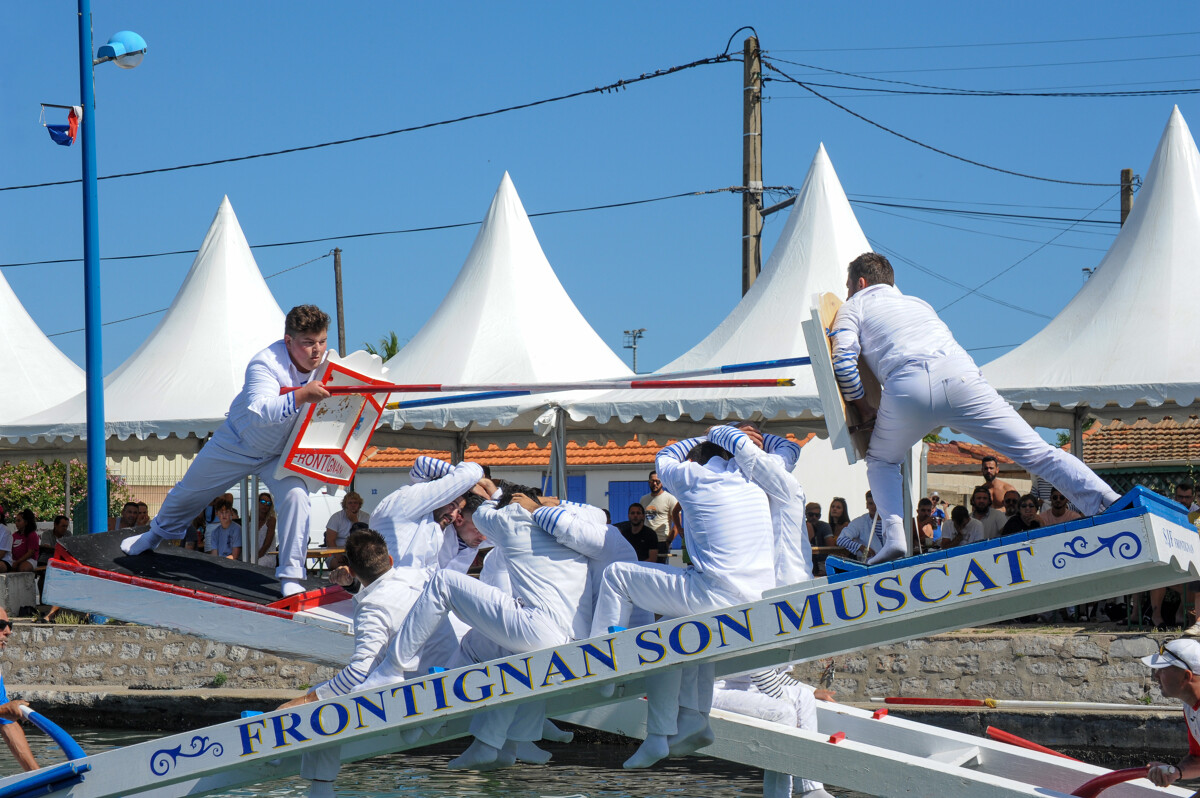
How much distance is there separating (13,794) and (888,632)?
179 inches

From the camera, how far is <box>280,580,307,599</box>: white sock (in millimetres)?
7773

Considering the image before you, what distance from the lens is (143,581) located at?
7.70m

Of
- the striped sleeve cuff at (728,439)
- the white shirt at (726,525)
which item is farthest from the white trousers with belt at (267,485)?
the striped sleeve cuff at (728,439)

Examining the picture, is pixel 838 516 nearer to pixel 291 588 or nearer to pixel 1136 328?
pixel 1136 328

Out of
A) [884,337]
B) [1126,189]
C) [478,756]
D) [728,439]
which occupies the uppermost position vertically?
[1126,189]

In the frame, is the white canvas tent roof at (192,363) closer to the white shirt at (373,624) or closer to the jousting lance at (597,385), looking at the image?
the jousting lance at (597,385)

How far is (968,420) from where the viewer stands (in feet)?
18.9

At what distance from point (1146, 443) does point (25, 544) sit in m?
20.2

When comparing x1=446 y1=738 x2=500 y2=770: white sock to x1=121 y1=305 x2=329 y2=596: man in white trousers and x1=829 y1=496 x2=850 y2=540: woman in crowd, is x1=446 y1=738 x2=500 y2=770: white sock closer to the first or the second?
x1=121 y1=305 x2=329 y2=596: man in white trousers

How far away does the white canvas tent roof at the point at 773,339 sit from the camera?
12.8m

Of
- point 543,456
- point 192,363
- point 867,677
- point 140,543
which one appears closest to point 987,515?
point 867,677

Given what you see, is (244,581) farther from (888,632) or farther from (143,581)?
(888,632)

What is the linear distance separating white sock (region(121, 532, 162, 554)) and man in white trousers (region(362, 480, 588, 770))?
100 inches

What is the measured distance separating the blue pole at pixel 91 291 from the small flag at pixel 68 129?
6 centimetres
